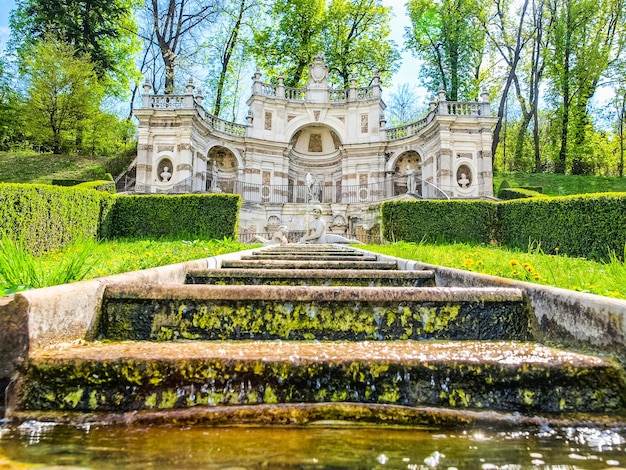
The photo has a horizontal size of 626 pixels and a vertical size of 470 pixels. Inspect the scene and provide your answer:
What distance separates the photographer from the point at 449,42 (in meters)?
28.5

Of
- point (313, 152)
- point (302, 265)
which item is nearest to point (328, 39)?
point (313, 152)

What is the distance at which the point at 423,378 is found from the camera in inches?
77.0

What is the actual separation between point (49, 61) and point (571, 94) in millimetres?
36076

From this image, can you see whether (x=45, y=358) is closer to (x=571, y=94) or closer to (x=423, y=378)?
(x=423, y=378)

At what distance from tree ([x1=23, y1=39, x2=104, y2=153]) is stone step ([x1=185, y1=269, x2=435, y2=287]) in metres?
25.7

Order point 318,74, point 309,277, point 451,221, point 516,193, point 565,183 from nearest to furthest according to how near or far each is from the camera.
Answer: point 309,277
point 451,221
point 516,193
point 565,183
point 318,74

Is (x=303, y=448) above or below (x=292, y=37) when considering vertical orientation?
below

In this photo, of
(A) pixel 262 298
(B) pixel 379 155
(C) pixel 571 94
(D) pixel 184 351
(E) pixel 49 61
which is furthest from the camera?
(C) pixel 571 94

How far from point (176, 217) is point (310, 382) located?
12.3 metres

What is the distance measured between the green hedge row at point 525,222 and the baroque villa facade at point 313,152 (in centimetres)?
727

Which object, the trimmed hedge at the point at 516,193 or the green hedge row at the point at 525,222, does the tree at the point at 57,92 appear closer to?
the green hedge row at the point at 525,222

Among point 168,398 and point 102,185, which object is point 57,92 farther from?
point 168,398

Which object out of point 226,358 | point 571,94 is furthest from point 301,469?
point 571,94

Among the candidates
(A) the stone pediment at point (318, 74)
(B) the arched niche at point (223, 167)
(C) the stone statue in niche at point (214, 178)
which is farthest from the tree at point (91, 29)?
(A) the stone pediment at point (318, 74)
